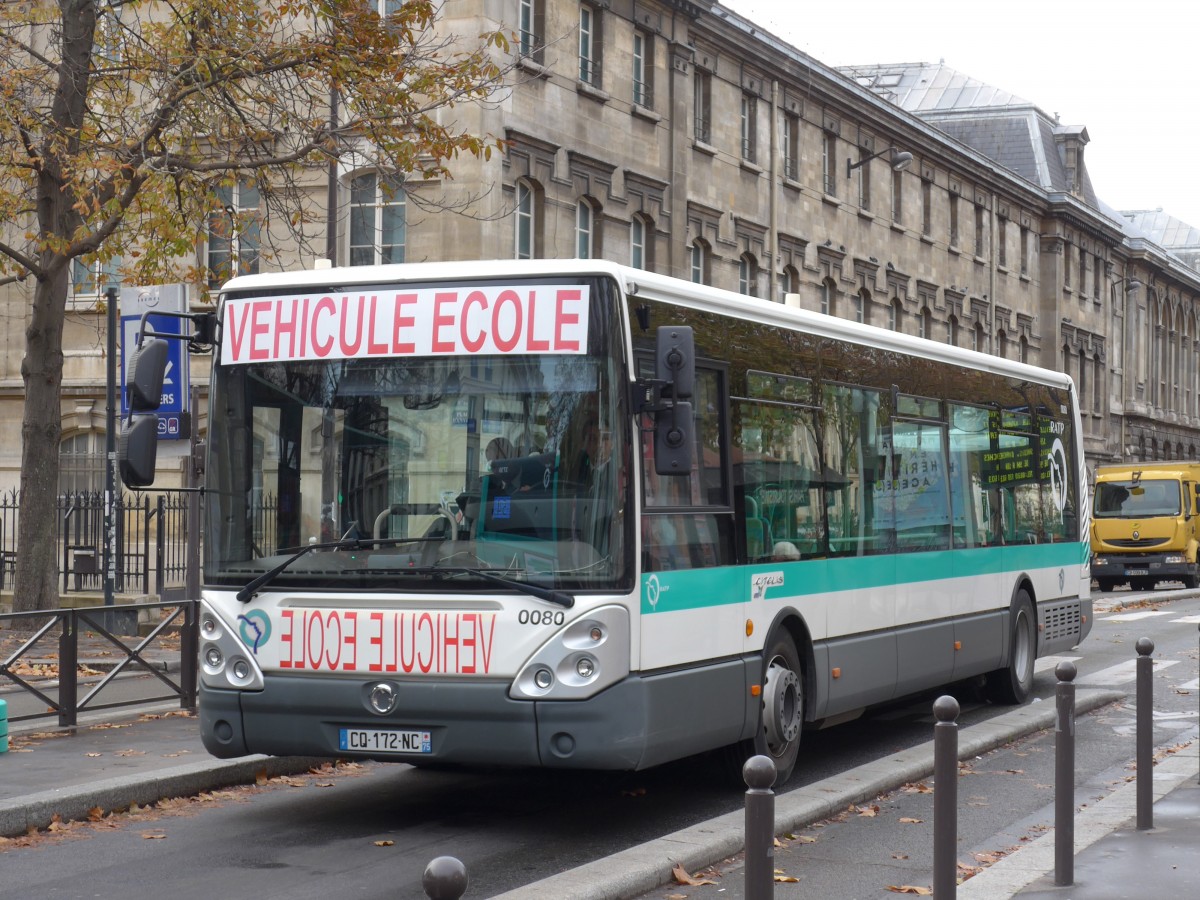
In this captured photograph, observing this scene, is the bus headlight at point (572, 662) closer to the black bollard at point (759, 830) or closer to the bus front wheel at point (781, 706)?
the bus front wheel at point (781, 706)

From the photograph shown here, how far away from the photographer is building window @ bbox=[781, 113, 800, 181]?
40.2 meters

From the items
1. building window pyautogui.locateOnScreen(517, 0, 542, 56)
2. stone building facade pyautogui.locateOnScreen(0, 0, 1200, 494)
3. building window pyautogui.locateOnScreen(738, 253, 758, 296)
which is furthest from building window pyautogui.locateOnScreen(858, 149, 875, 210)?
building window pyautogui.locateOnScreen(517, 0, 542, 56)

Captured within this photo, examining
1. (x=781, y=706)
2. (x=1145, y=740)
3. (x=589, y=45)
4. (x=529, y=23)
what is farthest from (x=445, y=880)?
(x=589, y=45)

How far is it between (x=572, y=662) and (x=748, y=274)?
30687 mm

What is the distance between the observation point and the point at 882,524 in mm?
11961

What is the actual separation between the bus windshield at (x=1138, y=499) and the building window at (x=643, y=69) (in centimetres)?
1470

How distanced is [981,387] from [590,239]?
1858 cm

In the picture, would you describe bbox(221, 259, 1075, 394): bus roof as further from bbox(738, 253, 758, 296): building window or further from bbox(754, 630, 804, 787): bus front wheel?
bbox(738, 253, 758, 296): building window

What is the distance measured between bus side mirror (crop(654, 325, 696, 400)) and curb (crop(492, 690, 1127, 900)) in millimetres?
2108

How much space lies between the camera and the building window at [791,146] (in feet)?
132

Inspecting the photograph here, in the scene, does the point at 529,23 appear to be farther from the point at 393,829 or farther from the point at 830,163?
the point at 393,829

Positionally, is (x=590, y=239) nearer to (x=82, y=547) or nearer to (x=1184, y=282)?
(x=82, y=547)

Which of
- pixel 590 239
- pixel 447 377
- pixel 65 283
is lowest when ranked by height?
pixel 447 377

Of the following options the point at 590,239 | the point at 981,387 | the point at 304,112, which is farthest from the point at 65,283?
the point at 590,239
